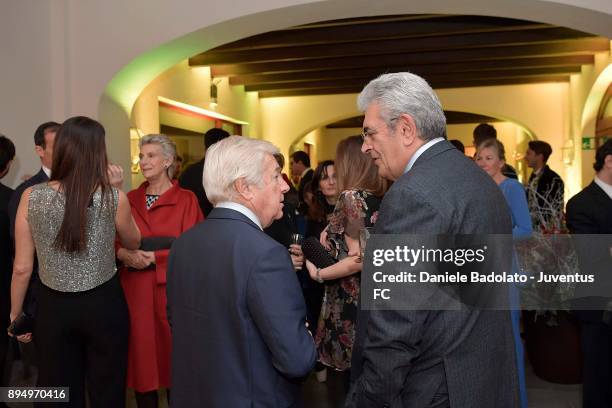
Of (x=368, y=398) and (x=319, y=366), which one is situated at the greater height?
(x=368, y=398)

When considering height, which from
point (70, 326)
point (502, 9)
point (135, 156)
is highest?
point (502, 9)

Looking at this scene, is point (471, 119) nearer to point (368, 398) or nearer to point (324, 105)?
point (324, 105)

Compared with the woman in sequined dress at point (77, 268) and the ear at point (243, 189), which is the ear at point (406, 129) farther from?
the woman in sequined dress at point (77, 268)

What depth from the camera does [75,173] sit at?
217 centimetres

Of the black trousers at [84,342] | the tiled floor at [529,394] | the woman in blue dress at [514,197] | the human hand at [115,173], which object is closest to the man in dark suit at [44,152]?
the human hand at [115,173]

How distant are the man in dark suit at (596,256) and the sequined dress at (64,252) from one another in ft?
7.35

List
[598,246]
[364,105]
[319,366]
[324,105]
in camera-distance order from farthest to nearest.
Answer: [324,105] → [319,366] → [598,246] → [364,105]

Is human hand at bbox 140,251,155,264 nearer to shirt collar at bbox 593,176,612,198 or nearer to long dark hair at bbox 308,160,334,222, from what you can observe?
long dark hair at bbox 308,160,334,222

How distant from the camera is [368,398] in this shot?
4.60 feet

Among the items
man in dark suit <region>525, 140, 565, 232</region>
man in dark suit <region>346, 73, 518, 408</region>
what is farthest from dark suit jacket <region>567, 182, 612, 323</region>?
man in dark suit <region>346, 73, 518, 408</region>

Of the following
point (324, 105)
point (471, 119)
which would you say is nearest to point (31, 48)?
point (324, 105)

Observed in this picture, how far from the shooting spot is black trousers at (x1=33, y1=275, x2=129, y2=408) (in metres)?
2.22

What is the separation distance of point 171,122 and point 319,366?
4.81 metres

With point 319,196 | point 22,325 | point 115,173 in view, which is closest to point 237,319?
point 22,325
